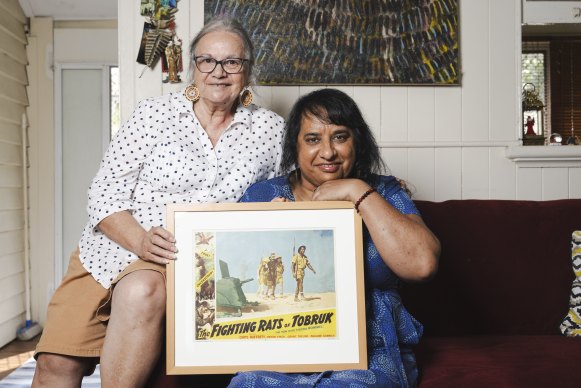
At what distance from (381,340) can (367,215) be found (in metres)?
0.32

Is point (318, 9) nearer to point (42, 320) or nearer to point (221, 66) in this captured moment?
point (221, 66)

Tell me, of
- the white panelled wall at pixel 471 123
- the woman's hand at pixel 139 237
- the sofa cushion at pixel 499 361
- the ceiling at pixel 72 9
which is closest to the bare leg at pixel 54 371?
the woman's hand at pixel 139 237

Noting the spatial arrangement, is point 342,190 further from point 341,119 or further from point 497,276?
point 497,276

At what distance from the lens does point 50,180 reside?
4277 mm

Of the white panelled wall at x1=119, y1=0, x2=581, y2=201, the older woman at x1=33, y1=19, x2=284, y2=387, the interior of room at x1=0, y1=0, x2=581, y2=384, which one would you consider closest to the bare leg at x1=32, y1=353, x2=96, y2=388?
the older woman at x1=33, y1=19, x2=284, y2=387

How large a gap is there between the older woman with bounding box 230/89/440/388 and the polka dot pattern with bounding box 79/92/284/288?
0.37 feet

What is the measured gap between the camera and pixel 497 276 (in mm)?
2004

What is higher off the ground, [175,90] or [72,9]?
[72,9]

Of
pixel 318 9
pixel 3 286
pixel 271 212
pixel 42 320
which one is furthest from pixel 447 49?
pixel 42 320

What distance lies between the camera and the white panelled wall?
2529 millimetres

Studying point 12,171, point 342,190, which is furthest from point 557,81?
point 12,171

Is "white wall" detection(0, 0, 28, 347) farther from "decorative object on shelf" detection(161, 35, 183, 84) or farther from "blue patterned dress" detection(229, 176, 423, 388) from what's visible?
"blue patterned dress" detection(229, 176, 423, 388)

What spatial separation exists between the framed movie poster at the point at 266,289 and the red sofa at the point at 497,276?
0.60 metres

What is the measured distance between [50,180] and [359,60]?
9.04 feet
